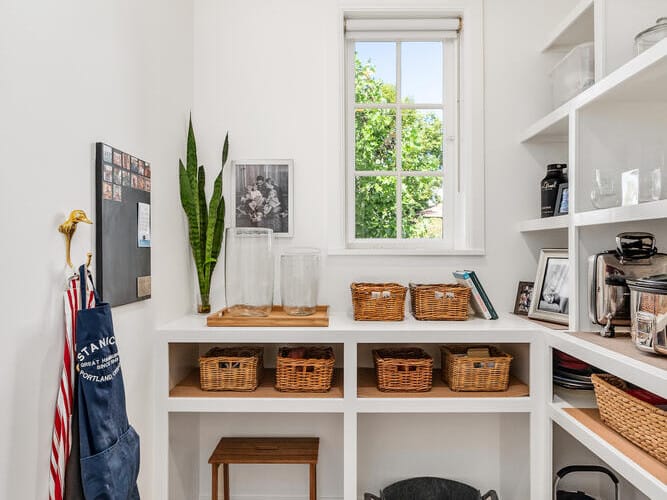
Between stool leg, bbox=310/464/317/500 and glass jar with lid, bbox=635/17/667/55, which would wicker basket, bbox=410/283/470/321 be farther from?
glass jar with lid, bbox=635/17/667/55

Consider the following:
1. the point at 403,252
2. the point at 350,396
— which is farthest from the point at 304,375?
the point at 403,252

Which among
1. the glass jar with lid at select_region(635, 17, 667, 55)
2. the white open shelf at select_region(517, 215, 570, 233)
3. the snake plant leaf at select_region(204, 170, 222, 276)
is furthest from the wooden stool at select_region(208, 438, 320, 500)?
the glass jar with lid at select_region(635, 17, 667, 55)

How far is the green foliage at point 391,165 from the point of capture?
2.46 m

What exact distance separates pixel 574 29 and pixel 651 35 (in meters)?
0.60

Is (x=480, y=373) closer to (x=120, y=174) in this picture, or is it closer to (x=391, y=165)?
(x=391, y=165)

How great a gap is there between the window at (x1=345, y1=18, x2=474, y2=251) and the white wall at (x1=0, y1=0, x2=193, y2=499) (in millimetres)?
1050

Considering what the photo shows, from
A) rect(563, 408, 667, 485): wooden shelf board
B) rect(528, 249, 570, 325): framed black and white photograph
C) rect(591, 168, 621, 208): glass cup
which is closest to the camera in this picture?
rect(563, 408, 667, 485): wooden shelf board

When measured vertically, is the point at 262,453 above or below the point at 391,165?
below

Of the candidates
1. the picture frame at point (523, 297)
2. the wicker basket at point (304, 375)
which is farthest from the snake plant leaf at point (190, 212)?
the picture frame at point (523, 297)

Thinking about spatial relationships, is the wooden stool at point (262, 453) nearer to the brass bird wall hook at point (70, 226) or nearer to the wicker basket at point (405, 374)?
the wicker basket at point (405, 374)

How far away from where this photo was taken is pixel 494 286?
7.65ft

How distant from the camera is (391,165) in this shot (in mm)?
2465

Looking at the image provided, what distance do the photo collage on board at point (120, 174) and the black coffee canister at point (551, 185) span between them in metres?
1.68

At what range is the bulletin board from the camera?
1.41 m
